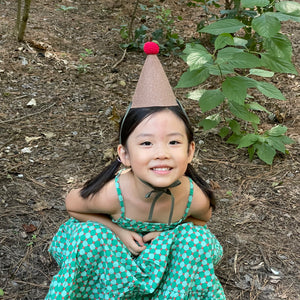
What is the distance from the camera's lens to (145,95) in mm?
1525

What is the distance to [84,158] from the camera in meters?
2.67

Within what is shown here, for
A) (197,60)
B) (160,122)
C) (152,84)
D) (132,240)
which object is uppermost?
(152,84)

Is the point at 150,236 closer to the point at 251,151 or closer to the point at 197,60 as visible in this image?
the point at 197,60

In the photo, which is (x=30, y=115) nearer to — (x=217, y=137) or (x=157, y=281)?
(x=217, y=137)

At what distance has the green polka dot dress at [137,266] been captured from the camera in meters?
1.59

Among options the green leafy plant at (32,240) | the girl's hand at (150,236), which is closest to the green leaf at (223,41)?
the girl's hand at (150,236)

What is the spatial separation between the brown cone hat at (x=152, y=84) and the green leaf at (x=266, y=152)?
4.02 feet

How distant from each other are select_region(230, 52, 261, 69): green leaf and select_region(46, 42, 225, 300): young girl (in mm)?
767

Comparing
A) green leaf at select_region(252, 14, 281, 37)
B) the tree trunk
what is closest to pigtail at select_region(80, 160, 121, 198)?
green leaf at select_region(252, 14, 281, 37)

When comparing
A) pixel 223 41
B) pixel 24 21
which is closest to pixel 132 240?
pixel 223 41

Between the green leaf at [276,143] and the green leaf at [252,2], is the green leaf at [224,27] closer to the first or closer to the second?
the green leaf at [252,2]

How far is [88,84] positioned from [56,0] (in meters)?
1.52

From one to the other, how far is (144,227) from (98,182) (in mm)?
241

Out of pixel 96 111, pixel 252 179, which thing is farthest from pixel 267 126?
pixel 96 111
